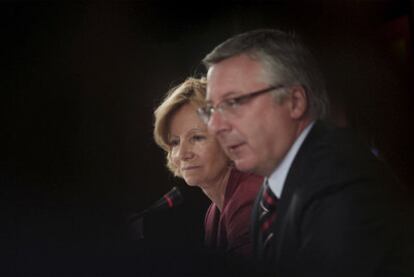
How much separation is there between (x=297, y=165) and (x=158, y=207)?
534 mm

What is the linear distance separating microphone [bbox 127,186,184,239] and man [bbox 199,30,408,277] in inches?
9.5

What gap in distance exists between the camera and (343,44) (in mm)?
1864

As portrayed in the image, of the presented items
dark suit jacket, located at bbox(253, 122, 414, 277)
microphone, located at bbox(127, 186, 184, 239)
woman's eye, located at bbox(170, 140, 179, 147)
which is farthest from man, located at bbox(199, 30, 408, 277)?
microphone, located at bbox(127, 186, 184, 239)

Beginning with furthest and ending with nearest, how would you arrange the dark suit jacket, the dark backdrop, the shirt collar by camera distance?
the dark backdrop, the shirt collar, the dark suit jacket

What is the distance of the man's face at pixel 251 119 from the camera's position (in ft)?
4.98

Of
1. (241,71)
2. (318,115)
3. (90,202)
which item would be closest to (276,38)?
(241,71)

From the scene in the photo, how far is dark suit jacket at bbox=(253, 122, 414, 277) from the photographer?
1.35 meters

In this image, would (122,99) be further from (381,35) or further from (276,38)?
(381,35)

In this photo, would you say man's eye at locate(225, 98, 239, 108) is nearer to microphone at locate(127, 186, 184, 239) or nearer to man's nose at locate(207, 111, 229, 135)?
man's nose at locate(207, 111, 229, 135)

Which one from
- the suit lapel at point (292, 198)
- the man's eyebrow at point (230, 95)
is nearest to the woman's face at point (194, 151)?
the man's eyebrow at point (230, 95)

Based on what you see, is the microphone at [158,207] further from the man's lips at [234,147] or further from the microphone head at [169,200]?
the man's lips at [234,147]

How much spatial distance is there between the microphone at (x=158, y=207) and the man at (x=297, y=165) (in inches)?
9.5

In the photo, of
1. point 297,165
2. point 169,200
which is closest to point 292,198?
point 297,165

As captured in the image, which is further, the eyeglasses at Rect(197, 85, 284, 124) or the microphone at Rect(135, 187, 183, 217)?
the microphone at Rect(135, 187, 183, 217)
